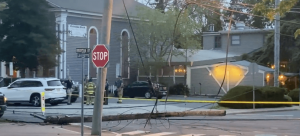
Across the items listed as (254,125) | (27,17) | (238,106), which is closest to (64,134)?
(254,125)

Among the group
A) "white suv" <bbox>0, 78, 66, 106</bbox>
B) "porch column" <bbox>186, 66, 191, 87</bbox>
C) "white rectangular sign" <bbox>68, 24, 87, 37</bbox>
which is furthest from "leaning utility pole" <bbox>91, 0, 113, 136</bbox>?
"porch column" <bbox>186, 66, 191, 87</bbox>

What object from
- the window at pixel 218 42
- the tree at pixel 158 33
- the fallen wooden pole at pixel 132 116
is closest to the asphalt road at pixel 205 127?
the fallen wooden pole at pixel 132 116

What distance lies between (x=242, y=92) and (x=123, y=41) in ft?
59.0

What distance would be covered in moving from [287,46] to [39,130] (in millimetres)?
30440

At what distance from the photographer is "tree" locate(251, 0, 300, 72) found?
38.8 meters

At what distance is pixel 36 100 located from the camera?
26.2 meters

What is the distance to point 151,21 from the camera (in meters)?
40.1

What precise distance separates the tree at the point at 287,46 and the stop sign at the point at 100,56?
1105 inches

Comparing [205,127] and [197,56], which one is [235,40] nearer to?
[197,56]

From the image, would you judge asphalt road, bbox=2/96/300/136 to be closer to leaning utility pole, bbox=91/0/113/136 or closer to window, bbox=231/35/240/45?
leaning utility pole, bbox=91/0/113/136

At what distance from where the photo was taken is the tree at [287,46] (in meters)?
38.8

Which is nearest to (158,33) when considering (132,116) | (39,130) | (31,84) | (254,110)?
(31,84)

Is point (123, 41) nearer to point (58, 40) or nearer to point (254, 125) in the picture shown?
point (58, 40)

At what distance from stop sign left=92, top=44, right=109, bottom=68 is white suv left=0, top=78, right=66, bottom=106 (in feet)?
46.2
